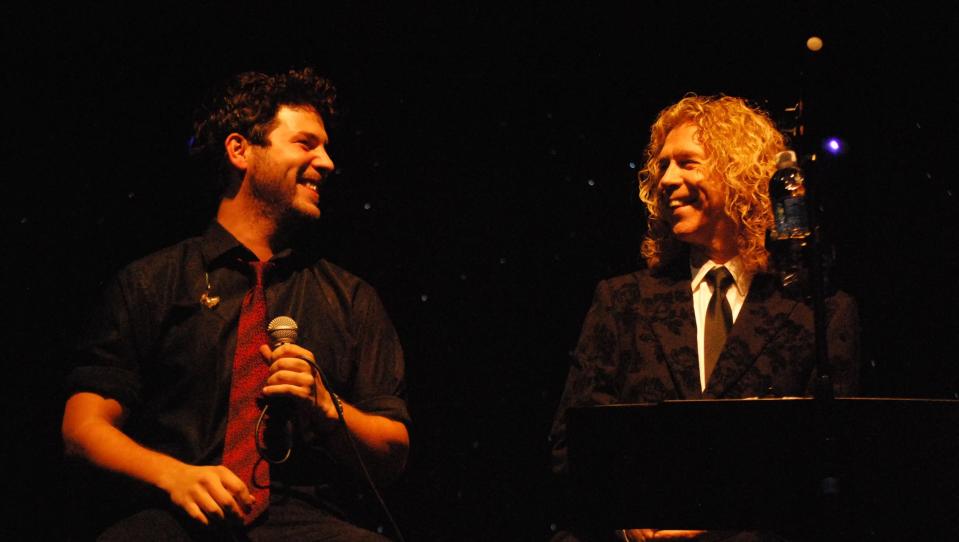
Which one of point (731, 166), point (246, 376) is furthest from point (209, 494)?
point (731, 166)

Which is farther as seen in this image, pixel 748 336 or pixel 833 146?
pixel 748 336

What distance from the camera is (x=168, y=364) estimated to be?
2594 mm

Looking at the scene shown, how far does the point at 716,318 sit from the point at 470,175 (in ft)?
4.03

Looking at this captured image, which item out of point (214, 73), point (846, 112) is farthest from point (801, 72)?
A: point (214, 73)

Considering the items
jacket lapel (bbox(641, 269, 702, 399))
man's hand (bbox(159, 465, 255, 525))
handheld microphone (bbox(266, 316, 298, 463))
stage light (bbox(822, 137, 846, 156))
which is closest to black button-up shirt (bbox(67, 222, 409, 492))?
handheld microphone (bbox(266, 316, 298, 463))

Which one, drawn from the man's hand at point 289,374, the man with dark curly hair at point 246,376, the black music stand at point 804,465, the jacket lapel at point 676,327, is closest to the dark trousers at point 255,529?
the man with dark curly hair at point 246,376

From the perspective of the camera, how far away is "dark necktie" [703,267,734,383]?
9.13ft

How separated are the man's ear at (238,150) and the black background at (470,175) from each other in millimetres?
287

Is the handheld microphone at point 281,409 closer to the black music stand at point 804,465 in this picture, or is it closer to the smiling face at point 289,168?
the smiling face at point 289,168

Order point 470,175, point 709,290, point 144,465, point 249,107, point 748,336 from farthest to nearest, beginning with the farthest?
point 470,175, point 249,107, point 709,290, point 748,336, point 144,465

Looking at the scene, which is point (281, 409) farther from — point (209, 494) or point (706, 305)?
point (706, 305)

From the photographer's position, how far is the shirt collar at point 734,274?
2.90 meters

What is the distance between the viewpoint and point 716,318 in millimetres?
2852

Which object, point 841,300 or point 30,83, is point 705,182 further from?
point 30,83
